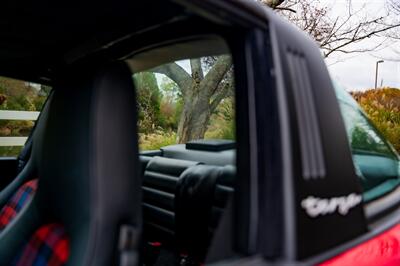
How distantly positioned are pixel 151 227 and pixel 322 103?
4.30 feet

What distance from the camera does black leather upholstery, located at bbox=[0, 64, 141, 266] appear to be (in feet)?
4.39

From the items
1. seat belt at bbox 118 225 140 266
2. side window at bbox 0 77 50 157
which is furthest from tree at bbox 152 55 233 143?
side window at bbox 0 77 50 157

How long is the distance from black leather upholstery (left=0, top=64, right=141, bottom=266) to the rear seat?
1.56 ft

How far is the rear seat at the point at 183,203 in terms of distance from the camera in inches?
74.3

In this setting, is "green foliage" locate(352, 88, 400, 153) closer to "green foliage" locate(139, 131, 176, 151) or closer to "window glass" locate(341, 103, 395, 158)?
"green foliage" locate(139, 131, 176, 151)

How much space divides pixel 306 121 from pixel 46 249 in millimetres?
1049

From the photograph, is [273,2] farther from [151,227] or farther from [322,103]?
[322,103]

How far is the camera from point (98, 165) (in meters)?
1.33

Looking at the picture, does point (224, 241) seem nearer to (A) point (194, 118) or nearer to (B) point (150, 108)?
(B) point (150, 108)

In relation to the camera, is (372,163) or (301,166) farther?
(372,163)

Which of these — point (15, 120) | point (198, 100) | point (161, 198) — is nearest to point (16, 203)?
point (161, 198)

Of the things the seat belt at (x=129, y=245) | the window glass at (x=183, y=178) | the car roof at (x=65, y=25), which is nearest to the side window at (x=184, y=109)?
the window glass at (x=183, y=178)

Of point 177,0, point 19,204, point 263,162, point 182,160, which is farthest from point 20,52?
point 263,162

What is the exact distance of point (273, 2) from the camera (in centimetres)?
929
